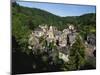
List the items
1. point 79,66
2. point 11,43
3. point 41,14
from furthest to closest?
point 79,66 < point 41,14 < point 11,43

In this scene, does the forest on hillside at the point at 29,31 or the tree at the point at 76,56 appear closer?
the forest on hillside at the point at 29,31

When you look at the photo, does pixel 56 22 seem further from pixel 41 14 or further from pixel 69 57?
pixel 69 57

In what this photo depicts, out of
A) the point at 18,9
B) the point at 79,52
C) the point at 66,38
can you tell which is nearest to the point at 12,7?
the point at 18,9

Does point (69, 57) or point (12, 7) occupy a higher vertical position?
point (12, 7)

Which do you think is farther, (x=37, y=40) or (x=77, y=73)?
(x=77, y=73)

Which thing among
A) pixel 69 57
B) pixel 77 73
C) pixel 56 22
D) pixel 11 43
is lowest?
pixel 77 73

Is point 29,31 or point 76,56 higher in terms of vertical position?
point 29,31

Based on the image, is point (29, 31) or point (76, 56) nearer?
point (29, 31)

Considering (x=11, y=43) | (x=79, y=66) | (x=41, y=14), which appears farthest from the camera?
(x=79, y=66)
